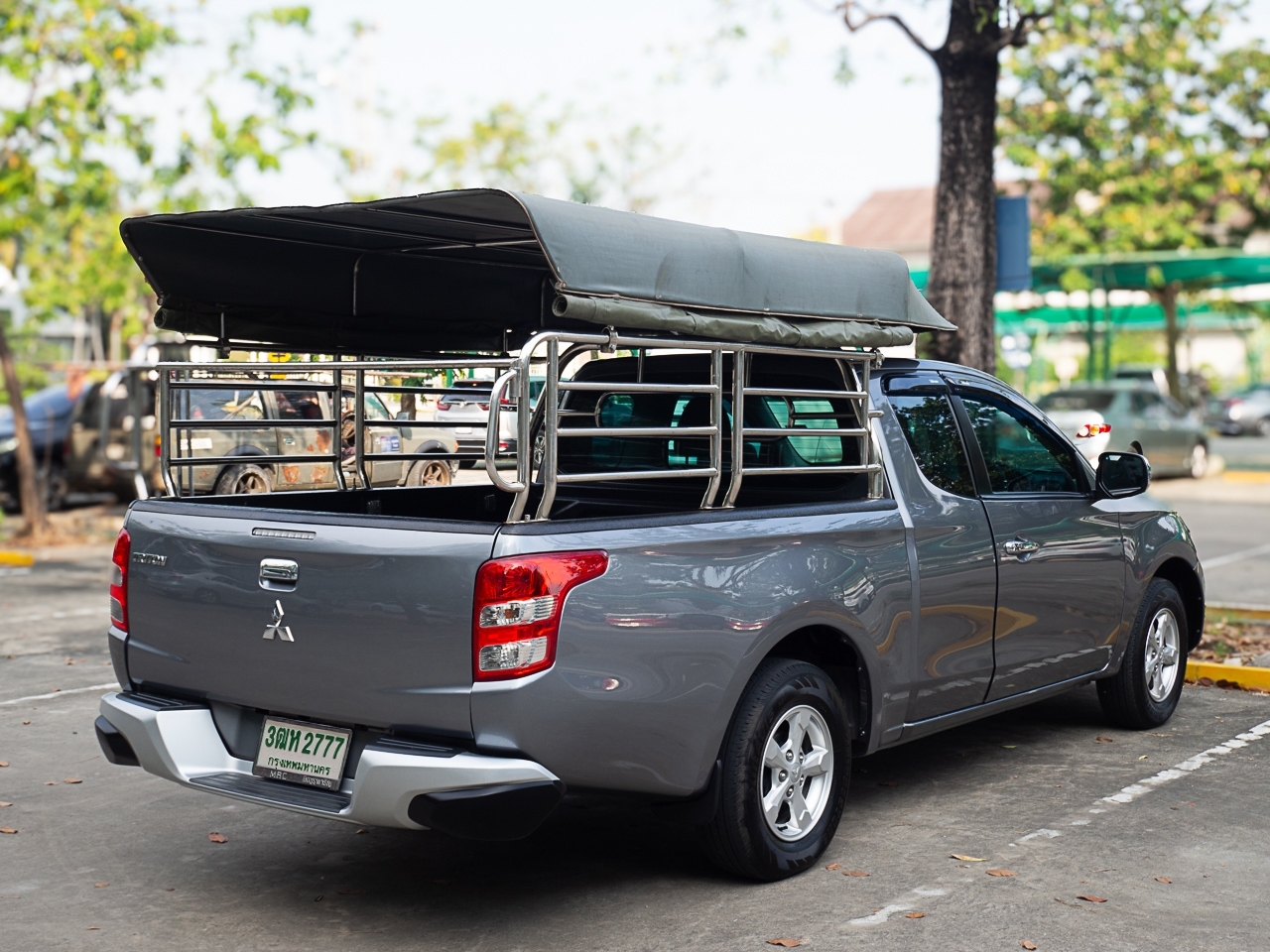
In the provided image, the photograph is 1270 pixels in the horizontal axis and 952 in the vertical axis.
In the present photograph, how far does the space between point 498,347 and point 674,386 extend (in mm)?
3019

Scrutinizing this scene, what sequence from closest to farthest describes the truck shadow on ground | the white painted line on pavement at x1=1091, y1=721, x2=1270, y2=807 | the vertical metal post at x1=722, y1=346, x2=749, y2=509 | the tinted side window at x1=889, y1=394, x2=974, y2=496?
the truck shadow on ground < the vertical metal post at x1=722, y1=346, x2=749, y2=509 < the tinted side window at x1=889, y1=394, x2=974, y2=496 < the white painted line on pavement at x1=1091, y1=721, x2=1270, y2=807

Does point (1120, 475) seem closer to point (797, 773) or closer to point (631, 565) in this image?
point (797, 773)

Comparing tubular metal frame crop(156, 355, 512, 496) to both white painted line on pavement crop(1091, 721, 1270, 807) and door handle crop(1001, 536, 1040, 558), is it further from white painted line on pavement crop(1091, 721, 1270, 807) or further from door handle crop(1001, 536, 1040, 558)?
white painted line on pavement crop(1091, 721, 1270, 807)

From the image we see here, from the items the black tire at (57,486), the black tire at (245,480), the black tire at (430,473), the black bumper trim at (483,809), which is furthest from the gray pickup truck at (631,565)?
the black tire at (57,486)

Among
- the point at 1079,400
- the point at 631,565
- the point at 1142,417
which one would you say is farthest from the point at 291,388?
the point at 1142,417

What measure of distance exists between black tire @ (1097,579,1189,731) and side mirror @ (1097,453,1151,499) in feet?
2.07

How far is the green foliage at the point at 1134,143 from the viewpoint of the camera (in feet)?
86.0

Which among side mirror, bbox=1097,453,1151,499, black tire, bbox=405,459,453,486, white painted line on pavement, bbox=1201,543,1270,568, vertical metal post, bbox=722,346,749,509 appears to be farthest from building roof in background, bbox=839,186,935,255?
vertical metal post, bbox=722,346,749,509

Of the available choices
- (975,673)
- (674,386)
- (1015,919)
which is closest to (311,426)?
(674,386)

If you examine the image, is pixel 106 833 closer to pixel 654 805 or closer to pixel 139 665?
pixel 139 665

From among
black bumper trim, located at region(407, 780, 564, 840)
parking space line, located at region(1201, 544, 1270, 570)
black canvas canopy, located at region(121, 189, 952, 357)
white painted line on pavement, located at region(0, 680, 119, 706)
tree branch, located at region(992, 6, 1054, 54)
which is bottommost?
white painted line on pavement, located at region(0, 680, 119, 706)

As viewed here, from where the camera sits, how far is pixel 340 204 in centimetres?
488

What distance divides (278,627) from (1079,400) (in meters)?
21.9

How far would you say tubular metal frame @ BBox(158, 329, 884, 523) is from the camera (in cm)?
403
